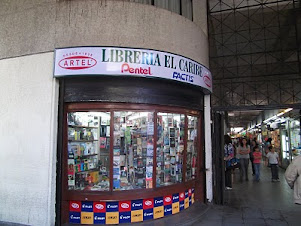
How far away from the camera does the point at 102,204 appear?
4.87m

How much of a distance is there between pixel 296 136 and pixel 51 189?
11149 millimetres

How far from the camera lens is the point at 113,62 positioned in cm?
480

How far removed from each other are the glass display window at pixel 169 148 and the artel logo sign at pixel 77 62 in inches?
69.3

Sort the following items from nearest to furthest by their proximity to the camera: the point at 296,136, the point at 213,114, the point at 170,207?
the point at 170,207 < the point at 213,114 < the point at 296,136

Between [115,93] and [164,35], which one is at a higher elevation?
[164,35]

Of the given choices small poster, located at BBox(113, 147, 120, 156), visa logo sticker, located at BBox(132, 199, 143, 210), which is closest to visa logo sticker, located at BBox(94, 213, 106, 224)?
visa logo sticker, located at BBox(132, 199, 143, 210)

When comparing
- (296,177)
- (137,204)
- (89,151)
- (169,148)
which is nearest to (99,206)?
(137,204)

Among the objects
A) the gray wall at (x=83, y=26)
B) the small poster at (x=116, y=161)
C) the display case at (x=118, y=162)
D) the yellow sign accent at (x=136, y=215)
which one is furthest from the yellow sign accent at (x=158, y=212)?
the gray wall at (x=83, y=26)

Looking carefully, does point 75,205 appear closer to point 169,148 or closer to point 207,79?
point 169,148

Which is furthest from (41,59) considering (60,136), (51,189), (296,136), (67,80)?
(296,136)

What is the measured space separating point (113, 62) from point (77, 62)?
0.68 metres

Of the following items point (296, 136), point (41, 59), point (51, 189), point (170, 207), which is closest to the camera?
point (51, 189)

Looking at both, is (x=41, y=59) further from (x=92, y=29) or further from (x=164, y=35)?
(x=164, y=35)

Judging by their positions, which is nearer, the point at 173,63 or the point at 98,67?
the point at 98,67
